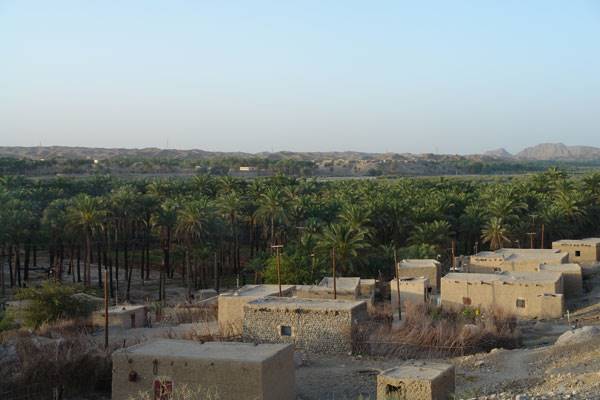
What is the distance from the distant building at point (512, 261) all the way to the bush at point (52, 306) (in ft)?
60.3

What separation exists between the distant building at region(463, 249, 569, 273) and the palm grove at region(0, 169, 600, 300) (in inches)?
158

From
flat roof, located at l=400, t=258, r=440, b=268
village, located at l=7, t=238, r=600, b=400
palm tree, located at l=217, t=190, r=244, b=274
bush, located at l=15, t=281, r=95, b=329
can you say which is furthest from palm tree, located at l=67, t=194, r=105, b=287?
flat roof, located at l=400, t=258, r=440, b=268

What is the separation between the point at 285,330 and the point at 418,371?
6642mm

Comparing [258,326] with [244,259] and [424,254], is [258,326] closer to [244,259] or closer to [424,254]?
[424,254]

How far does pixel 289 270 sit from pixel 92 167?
109 metres

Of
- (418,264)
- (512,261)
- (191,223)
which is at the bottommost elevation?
(418,264)

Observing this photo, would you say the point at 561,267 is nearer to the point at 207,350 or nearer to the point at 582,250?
the point at 582,250

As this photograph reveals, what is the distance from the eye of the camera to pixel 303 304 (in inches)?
865

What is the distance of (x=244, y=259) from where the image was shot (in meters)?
54.9

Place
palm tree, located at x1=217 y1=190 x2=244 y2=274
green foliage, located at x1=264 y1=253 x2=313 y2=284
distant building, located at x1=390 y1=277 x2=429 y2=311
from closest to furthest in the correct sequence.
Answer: distant building, located at x1=390 y1=277 x2=429 y2=311 → green foliage, located at x1=264 y1=253 x2=313 y2=284 → palm tree, located at x1=217 y1=190 x2=244 y2=274

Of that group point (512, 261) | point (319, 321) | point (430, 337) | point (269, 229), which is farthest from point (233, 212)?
point (430, 337)

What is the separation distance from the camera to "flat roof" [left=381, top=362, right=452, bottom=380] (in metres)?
15.6

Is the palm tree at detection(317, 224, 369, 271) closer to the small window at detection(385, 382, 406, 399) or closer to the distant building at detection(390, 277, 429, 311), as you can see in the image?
the distant building at detection(390, 277, 429, 311)

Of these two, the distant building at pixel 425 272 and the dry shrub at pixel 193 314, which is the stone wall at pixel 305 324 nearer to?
the dry shrub at pixel 193 314
